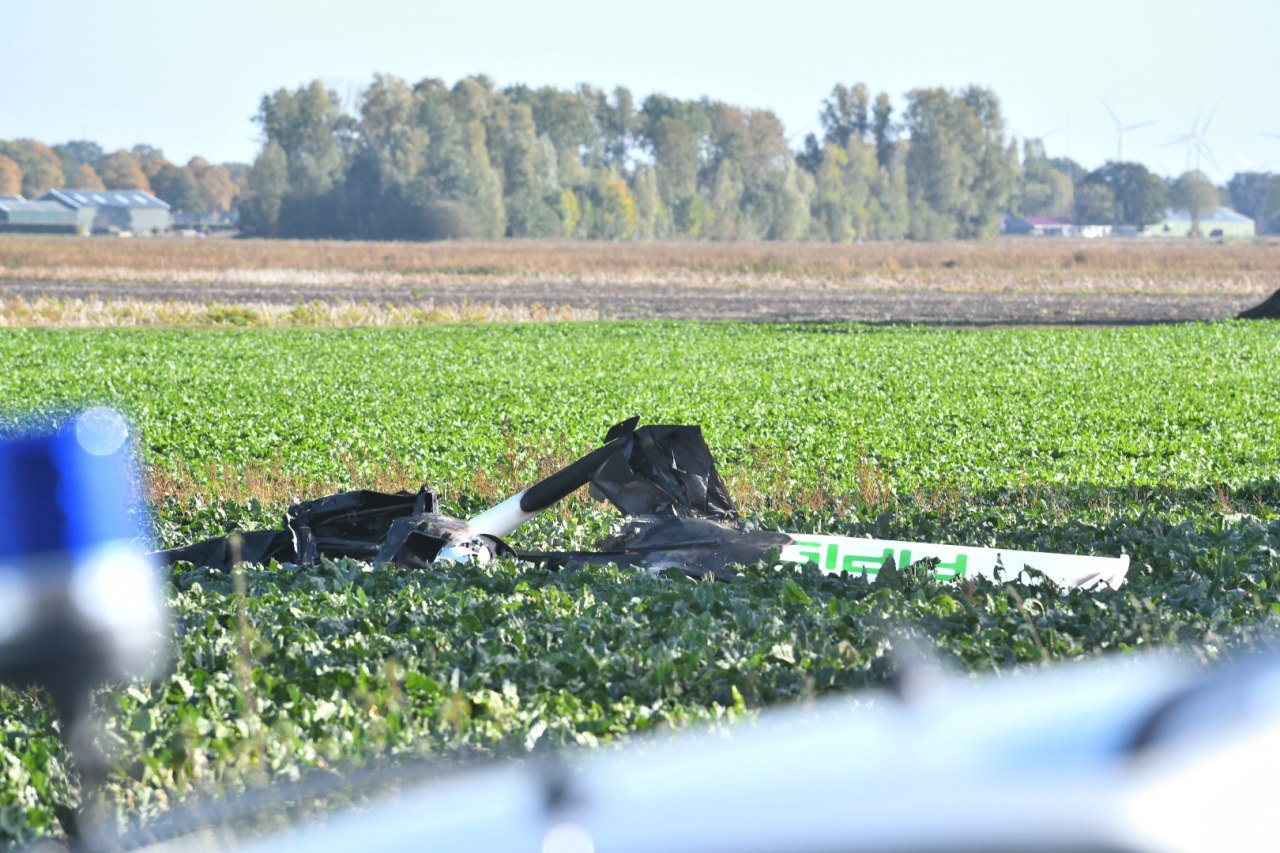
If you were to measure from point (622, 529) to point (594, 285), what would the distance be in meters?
62.3

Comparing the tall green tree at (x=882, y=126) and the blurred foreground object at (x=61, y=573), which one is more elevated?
the tall green tree at (x=882, y=126)

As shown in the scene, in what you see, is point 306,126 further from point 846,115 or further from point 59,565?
point 59,565

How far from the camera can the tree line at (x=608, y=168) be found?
133 m

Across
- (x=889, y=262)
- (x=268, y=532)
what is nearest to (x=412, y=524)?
(x=268, y=532)

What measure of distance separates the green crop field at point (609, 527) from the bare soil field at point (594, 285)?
1652 centimetres

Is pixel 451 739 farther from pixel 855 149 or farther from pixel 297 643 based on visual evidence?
pixel 855 149

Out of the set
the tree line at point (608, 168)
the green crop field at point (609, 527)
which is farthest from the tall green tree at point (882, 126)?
the green crop field at point (609, 527)

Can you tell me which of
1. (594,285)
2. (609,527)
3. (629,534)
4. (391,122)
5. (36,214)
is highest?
(391,122)

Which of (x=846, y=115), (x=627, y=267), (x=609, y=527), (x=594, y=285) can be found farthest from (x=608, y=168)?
(x=609, y=527)

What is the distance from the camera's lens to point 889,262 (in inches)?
3376

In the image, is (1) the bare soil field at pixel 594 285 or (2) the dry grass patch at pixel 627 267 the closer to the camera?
(1) the bare soil field at pixel 594 285

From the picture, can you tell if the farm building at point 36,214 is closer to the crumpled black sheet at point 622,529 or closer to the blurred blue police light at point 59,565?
the crumpled black sheet at point 622,529

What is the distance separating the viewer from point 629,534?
365 inches

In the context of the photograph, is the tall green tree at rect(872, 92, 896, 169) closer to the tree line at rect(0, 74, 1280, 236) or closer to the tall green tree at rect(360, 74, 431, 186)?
the tree line at rect(0, 74, 1280, 236)
